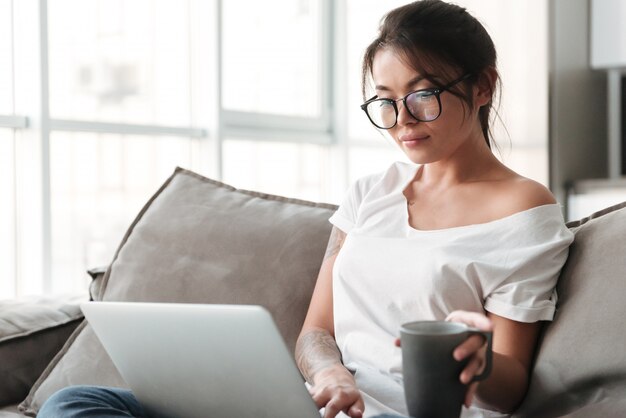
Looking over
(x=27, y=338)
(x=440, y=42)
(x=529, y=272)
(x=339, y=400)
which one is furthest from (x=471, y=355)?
(x=27, y=338)

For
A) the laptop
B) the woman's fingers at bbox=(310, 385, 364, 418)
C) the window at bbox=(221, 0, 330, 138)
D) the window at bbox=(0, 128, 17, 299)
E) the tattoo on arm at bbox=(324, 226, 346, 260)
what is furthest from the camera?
the window at bbox=(221, 0, 330, 138)

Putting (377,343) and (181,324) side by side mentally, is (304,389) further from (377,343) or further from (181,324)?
(377,343)

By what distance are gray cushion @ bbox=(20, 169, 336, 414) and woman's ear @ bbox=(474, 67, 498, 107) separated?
1.30ft

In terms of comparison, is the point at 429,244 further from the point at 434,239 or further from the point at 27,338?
the point at 27,338

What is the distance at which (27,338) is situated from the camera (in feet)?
5.78

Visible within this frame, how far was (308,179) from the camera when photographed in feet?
13.1

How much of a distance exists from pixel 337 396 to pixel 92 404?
1.21ft

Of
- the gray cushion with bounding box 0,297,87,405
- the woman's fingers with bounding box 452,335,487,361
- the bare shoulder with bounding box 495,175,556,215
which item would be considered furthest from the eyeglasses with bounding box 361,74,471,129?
the gray cushion with bounding box 0,297,87,405

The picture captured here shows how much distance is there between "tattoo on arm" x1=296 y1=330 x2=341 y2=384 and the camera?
4.63 ft

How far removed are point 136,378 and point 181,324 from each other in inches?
9.0

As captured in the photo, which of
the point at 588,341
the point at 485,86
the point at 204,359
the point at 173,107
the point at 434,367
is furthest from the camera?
the point at 173,107

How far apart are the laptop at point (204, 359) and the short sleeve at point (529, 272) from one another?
0.40 m

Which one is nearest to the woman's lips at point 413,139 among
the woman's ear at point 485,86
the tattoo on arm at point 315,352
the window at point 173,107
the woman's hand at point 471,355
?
the woman's ear at point 485,86

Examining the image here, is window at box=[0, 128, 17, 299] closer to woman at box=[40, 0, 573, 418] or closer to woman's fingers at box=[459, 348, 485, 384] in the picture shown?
woman at box=[40, 0, 573, 418]
